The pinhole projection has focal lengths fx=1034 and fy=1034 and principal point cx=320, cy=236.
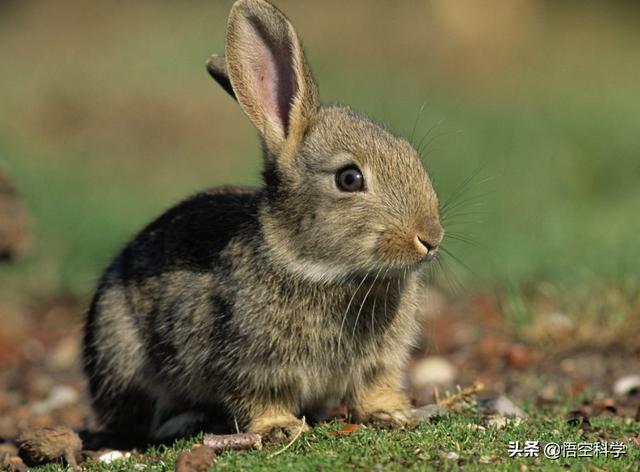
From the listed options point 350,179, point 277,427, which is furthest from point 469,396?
point 350,179

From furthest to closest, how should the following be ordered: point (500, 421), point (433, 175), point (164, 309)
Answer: point (433, 175)
point (164, 309)
point (500, 421)

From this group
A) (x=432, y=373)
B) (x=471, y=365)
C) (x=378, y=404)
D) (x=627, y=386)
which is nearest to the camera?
(x=378, y=404)

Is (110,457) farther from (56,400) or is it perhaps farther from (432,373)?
(432,373)

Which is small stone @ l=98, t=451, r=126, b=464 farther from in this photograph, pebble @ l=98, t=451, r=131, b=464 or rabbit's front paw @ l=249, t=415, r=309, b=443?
rabbit's front paw @ l=249, t=415, r=309, b=443

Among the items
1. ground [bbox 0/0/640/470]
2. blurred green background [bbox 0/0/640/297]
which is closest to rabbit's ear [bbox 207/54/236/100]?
blurred green background [bbox 0/0/640/297]

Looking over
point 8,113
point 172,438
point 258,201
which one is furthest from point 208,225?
point 8,113

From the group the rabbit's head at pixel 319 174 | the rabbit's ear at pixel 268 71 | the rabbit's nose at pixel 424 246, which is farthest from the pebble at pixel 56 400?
the rabbit's nose at pixel 424 246

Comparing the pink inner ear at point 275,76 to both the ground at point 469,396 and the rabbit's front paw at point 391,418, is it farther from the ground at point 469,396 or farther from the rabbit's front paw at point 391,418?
the ground at point 469,396
